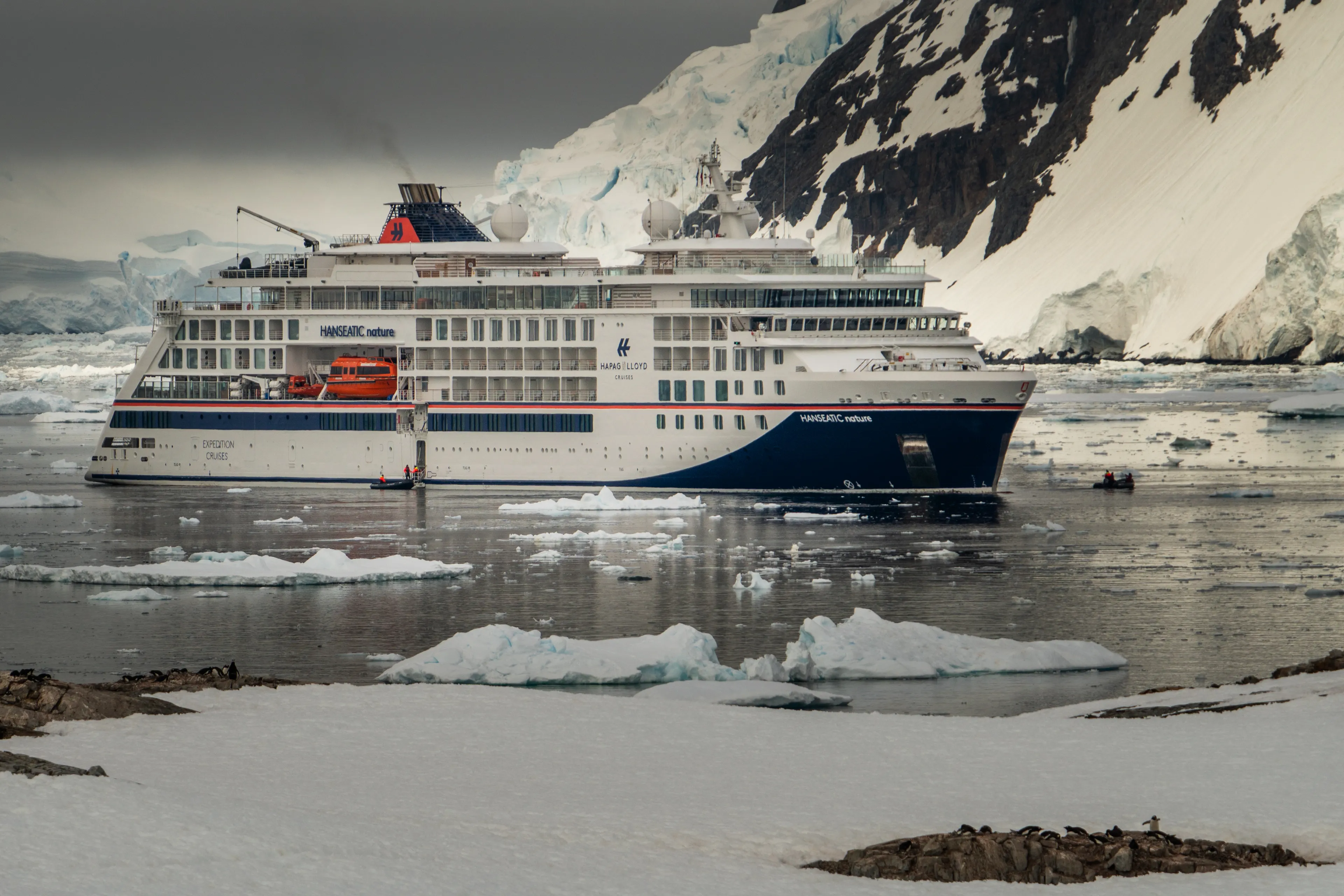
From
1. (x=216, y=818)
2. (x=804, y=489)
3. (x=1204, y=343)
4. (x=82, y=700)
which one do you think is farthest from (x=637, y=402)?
(x=1204, y=343)

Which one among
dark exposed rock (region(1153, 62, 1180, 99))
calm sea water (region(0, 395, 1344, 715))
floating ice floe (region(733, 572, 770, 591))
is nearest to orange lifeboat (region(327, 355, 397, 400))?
calm sea water (region(0, 395, 1344, 715))

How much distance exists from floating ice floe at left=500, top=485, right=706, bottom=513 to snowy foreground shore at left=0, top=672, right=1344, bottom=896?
28.8 meters

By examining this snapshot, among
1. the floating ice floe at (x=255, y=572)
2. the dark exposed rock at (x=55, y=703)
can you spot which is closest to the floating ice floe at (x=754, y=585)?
the floating ice floe at (x=255, y=572)

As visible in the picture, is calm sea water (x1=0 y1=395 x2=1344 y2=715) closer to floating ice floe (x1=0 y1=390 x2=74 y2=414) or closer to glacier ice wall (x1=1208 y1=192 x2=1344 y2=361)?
floating ice floe (x1=0 y1=390 x2=74 y2=414)

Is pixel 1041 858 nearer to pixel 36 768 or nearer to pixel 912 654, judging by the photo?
pixel 36 768

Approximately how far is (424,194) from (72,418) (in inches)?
1792

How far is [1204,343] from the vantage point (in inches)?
6191

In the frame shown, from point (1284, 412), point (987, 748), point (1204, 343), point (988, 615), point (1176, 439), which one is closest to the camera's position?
point (987, 748)

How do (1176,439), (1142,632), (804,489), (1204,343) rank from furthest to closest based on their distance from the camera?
(1204,343) → (1176,439) → (804,489) → (1142,632)

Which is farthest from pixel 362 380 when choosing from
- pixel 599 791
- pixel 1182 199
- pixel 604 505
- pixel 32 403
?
pixel 1182 199

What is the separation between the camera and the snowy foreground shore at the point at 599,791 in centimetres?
1041

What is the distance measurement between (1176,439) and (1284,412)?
2158 cm

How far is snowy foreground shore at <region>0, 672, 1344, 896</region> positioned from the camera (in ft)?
34.2

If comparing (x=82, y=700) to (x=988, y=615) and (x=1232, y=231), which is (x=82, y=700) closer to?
(x=988, y=615)
